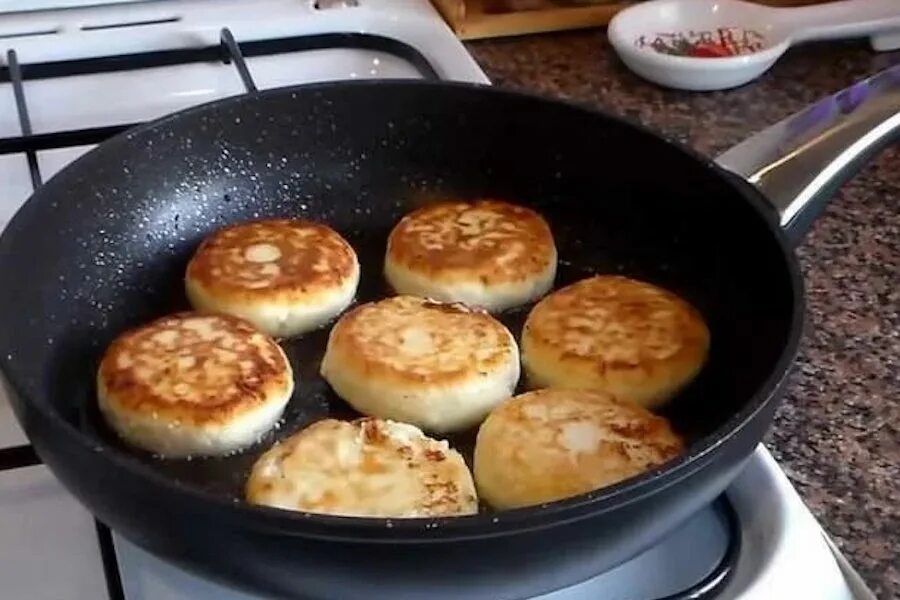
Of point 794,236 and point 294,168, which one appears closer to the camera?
point 794,236

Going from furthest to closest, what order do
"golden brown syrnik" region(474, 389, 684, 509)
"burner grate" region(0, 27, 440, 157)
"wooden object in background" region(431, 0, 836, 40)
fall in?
"wooden object in background" region(431, 0, 836, 40) → "burner grate" region(0, 27, 440, 157) → "golden brown syrnik" region(474, 389, 684, 509)

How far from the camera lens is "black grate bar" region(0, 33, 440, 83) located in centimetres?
104

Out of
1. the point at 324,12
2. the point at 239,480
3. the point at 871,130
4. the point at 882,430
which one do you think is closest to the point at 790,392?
the point at 882,430

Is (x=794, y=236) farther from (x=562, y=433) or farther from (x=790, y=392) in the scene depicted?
(x=562, y=433)

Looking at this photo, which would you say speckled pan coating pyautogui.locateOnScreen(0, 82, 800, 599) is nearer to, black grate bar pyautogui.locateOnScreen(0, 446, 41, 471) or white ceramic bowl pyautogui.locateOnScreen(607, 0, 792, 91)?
black grate bar pyautogui.locateOnScreen(0, 446, 41, 471)

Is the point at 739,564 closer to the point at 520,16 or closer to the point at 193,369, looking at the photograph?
the point at 193,369

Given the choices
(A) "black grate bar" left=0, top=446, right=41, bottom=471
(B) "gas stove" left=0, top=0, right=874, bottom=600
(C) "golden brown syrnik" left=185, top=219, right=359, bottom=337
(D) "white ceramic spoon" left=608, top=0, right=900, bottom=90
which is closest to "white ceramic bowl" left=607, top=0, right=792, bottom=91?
(D) "white ceramic spoon" left=608, top=0, right=900, bottom=90

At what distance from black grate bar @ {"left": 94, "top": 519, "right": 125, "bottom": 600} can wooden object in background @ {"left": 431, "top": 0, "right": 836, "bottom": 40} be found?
0.59 meters

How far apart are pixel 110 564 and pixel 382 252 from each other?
0.32m

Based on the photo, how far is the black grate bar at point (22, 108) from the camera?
89 centimetres

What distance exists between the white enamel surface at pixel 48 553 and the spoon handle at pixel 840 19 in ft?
2.25

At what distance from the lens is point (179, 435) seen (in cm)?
Result: 69

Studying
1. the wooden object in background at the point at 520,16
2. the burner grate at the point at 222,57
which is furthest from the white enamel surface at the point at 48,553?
the wooden object in background at the point at 520,16

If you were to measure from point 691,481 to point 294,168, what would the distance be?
43 centimetres
